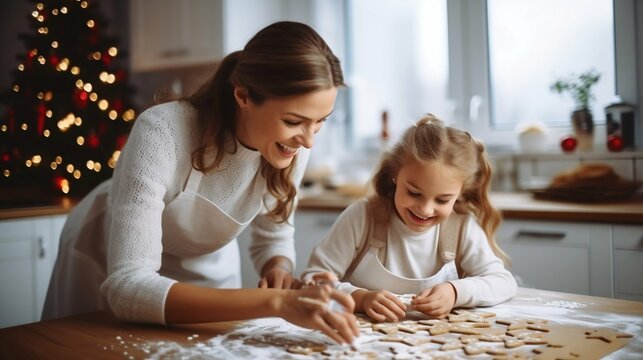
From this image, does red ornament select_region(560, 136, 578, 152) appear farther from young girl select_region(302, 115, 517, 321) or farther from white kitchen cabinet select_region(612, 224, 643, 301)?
young girl select_region(302, 115, 517, 321)

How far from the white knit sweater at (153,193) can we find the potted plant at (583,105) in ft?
5.34

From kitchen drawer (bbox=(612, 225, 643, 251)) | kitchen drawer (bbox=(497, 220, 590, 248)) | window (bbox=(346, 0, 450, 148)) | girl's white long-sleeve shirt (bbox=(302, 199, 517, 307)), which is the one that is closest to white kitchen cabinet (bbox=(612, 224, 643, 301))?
kitchen drawer (bbox=(612, 225, 643, 251))

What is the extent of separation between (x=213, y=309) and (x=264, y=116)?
0.42 metres

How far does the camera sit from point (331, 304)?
982 mm

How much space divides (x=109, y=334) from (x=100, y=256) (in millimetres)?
605

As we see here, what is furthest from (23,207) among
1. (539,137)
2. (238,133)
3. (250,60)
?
(539,137)

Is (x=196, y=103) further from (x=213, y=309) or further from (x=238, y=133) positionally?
(x=213, y=309)

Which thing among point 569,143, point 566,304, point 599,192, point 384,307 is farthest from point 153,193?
point 569,143

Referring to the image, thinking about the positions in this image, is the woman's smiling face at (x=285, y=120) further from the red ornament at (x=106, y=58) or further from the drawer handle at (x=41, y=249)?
the red ornament at (x=106, y=58)

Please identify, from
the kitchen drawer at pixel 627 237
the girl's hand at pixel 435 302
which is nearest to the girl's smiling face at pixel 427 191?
the girl's hand at pixel 435 302

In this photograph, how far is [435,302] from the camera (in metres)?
1.14

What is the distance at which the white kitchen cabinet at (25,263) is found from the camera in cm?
265

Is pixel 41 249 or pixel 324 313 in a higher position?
pixel 324 313

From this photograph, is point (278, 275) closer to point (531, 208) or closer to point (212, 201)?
point (212, 201)
